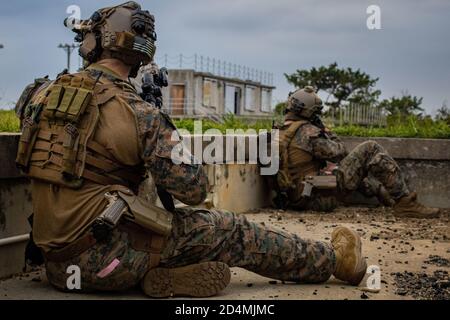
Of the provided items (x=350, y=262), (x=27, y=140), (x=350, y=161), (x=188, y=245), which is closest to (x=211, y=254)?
(x=188, y=245)

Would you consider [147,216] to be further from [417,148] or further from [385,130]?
[385,130]

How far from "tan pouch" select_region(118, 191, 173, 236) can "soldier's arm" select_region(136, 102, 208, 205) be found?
0.44 ft

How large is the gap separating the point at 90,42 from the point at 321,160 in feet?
16.7

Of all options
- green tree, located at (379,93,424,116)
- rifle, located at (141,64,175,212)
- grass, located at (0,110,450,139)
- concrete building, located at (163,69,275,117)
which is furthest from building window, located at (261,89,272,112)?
rifle, located at (141,64,175,212)

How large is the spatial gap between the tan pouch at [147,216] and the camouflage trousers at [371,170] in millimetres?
5098

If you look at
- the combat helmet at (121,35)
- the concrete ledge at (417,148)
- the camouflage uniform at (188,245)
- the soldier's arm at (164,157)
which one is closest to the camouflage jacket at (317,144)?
the concrete ledge at (417,148)

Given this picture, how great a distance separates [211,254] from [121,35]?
4.33ft

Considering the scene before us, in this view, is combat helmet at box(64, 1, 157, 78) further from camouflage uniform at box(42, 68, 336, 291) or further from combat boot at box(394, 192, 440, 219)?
combat boot at box(394, 192, 440, 219)

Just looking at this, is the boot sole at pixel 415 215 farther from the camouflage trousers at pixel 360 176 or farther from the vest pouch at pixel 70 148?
the vest pouch at pixel 70 148

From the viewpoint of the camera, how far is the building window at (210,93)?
1762 inches

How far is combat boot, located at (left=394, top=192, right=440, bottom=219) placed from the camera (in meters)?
8.81
